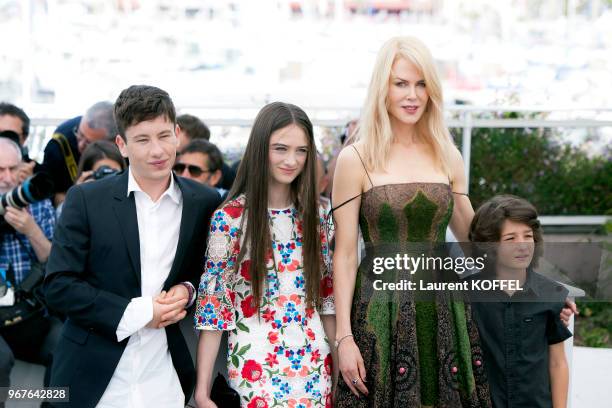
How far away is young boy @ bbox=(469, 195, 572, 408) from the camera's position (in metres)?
2.84

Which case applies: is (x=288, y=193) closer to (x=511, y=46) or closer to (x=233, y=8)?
(x=233, y=8)

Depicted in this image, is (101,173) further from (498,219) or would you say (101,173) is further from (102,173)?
(498,219)

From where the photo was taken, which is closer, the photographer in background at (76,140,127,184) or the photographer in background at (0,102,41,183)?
the photographer in background at (76,140,127,184)

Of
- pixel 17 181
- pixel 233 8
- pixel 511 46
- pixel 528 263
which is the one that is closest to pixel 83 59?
pixel 233 8

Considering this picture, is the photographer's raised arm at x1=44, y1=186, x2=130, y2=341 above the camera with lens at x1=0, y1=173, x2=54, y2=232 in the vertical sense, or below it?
below

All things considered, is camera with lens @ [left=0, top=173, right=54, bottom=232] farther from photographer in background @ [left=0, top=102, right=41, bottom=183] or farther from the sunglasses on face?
the sunglasses on face

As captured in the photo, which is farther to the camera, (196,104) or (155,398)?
(196,104)

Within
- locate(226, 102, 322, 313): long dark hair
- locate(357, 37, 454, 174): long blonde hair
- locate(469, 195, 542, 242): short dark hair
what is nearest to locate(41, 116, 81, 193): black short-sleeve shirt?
locate(226, 102, 322, 313): long dark hair

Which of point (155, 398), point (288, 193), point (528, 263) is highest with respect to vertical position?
point (288, 193)

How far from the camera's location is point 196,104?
6086 mm

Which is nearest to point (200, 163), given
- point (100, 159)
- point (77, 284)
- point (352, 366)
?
point (100, 159)

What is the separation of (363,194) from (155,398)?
40.8 inches

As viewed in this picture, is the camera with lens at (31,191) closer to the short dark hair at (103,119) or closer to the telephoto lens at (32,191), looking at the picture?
the telephoto lens at (32,191)

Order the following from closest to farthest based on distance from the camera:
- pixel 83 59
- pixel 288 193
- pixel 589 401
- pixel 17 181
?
pixel 288 193 < pixel 17 181 < pixel 589 401 < pixel 83 59
